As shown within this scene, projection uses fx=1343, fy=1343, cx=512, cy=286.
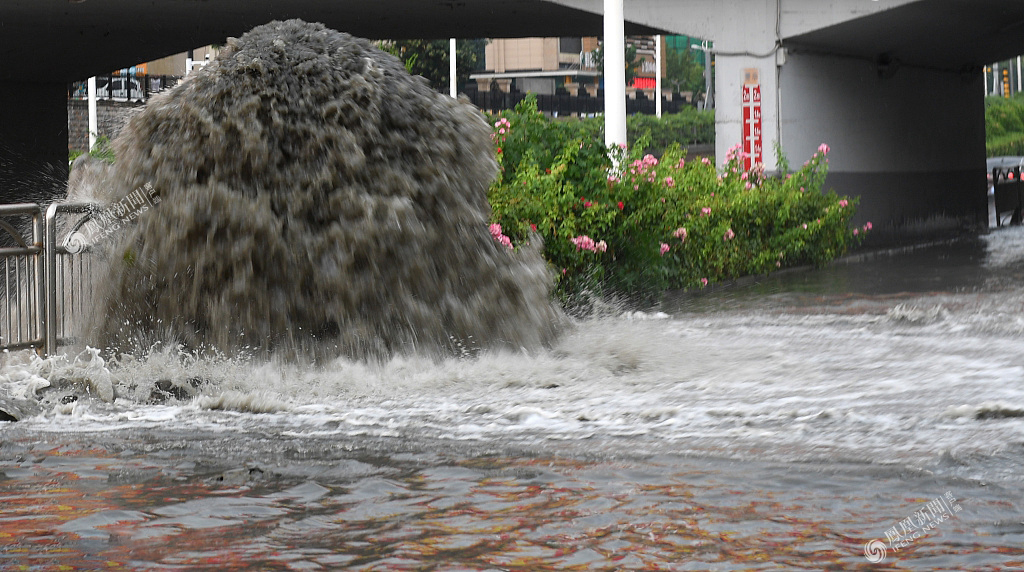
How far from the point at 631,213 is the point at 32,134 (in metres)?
18.8

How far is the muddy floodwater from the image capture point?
13.5 ft

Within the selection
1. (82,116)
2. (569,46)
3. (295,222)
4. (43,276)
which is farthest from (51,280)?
(569,46)

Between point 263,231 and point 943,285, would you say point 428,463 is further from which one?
point 943,285

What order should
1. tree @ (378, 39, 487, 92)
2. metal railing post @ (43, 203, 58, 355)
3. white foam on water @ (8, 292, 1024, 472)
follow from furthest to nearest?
tree @ (378, 39, 487, 92) → metal railing post @ (43, 203, 58, 355) → white foam on water @ (8, 292, 1024, 472)

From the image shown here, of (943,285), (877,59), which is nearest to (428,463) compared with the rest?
(943,285)

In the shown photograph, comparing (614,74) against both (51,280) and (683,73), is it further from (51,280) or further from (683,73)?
(683,73)

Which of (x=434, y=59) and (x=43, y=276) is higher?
(x=434, y=59)

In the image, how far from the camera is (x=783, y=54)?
17625mm

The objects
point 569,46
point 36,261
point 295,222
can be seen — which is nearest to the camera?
point 295,222

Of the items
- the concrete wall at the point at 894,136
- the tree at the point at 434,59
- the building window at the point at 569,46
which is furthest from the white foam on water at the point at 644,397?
the building window at the point at 569,46

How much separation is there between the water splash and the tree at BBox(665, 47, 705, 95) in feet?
283
